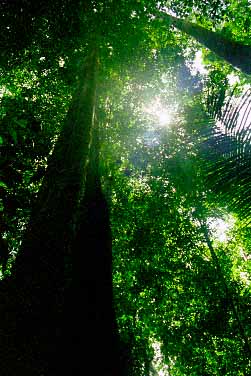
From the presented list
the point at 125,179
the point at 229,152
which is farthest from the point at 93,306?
the point at 125,179

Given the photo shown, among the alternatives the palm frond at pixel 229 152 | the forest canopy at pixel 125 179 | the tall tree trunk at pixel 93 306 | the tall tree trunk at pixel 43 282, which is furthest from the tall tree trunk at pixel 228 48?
the tall tree trunk at pixel 93 306

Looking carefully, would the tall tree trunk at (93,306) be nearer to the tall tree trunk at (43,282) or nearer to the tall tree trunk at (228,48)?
the tall tree trunk at (43,282)

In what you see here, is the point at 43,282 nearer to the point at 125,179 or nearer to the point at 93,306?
the point at 93,306

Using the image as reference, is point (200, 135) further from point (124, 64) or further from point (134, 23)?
point (124, 64)

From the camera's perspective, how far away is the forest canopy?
2.94 metres

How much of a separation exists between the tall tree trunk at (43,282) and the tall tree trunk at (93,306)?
1.40ft

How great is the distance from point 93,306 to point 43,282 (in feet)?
4.34

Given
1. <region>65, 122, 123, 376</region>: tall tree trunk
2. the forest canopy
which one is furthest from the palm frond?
<region>65, 122, 123, 376</region>: tall tree trunk

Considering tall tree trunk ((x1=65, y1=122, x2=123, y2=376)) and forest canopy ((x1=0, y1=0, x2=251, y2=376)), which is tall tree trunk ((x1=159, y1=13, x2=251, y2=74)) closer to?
forest canopy ((x1=0, y1=0, x2=251, y2=376))

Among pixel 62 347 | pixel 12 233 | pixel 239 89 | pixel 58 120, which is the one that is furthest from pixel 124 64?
pixel 62 347

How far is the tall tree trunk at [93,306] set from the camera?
Answer: 279 centimetres

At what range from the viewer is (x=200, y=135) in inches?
152

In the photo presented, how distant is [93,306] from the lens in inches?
134

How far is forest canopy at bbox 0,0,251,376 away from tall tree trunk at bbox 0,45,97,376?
0.04ft
